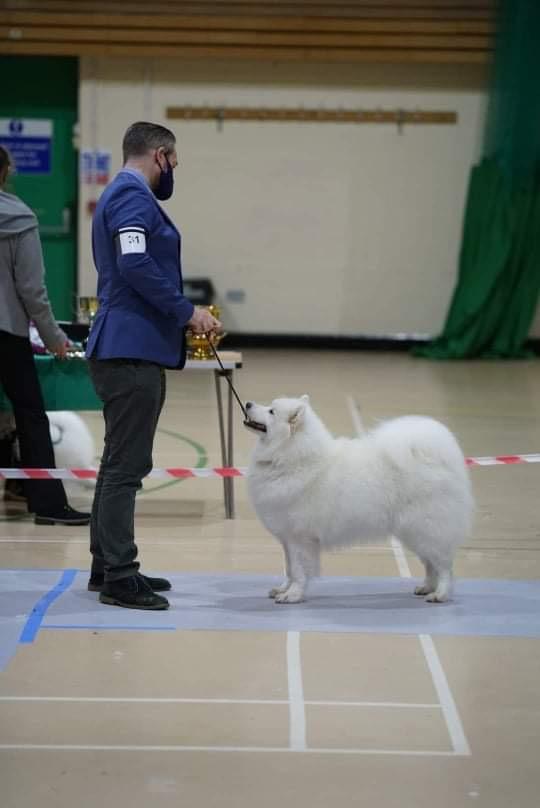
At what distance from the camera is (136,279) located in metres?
4.58

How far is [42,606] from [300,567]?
109cm

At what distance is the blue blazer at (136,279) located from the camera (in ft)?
15.0

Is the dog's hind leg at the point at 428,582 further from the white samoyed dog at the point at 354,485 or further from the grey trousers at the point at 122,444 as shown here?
the grey trousers at the point at 122,444

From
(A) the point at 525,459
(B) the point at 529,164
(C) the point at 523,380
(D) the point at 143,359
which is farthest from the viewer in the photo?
(B) the point at 529,164

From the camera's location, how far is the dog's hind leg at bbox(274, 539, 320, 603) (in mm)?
4953

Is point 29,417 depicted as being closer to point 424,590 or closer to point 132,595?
point 132,595

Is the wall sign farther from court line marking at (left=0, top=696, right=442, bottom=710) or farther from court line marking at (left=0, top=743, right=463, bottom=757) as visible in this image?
court line marking at (left=0, top=743, right=463, bottom=757)

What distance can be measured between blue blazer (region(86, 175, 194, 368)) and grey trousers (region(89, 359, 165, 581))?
0.24 ft

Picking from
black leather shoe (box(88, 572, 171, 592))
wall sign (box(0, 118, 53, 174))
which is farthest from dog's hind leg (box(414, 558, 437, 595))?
wall sign (box(0, 118, 53, 174))

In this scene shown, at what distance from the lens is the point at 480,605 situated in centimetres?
507

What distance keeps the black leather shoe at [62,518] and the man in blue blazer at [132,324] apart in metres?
1.53

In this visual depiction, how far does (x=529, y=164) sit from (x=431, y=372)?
2971 mm

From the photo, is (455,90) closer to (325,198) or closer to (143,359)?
(325,198)

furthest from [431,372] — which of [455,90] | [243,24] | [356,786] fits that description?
[356,786]
